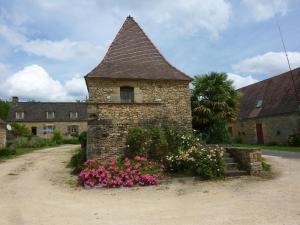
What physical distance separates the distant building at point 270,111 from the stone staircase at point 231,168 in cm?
1171

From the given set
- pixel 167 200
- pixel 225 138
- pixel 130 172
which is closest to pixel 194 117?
pixel 225 138

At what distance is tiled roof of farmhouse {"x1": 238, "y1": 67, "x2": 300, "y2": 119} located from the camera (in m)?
21.5

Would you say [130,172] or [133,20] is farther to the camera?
[133,20]

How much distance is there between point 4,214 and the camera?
5891 millimetres

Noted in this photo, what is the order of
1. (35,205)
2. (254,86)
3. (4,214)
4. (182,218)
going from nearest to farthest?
(182,218)
(4,214)
(35,205)
(254,86)

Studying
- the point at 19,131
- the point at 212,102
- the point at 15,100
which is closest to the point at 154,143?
the point at 212,102

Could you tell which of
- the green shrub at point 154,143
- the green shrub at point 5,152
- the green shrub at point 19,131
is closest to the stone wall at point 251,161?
the green shrub at point 154,143

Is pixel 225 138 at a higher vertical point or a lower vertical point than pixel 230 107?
lower

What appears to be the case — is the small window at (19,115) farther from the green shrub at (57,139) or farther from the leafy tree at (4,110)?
the leafy tree at (4,110)

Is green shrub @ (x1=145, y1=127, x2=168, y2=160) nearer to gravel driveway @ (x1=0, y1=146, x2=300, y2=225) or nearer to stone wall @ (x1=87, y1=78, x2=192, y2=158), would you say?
stone wall @ (x1=87, y1=78, x2=192, y2=158)

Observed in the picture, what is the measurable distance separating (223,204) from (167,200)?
142cm

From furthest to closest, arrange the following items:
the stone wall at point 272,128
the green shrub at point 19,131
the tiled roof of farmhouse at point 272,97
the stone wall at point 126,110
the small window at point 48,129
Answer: the small window at point 48,129, the green shrub at point 19,131, the tiled roof of farmhouse at point 272,97, the stone wall at point 272,128, the stone wall at point 126,110

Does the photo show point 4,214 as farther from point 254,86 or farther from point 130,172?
point 254,86

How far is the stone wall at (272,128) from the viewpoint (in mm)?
20811
